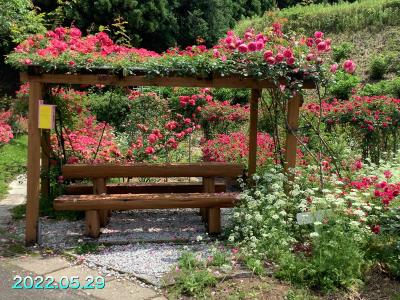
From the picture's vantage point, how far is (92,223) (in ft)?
17.7

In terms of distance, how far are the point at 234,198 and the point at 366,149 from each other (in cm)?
338

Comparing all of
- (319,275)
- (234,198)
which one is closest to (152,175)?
(234,198)

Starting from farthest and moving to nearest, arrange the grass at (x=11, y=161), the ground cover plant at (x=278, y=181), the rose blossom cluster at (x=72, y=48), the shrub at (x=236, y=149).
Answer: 1. the grass at (x=11, y=161)
2. the shrub at (x=236, y=149)
3. the rose blossom cluster at (x=72, y=48)
4. the ground cover plant at (x=278, y=181)

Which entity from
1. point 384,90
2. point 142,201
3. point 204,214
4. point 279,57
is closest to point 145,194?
point 142,201

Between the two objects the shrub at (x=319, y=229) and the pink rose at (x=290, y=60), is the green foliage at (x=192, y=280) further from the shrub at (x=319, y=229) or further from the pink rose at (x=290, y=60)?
the pink rose at (x=290, y=60)

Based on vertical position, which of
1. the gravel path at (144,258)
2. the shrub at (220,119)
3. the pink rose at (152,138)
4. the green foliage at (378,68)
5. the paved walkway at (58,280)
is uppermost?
the green foliage at (378,68)

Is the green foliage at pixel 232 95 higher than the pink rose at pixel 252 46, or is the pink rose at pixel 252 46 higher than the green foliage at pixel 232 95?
the pink rose at pixel 252 46

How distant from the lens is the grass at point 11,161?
27.3 feet

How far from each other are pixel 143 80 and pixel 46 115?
3.27ft

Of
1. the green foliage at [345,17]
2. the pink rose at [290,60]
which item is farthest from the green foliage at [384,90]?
the pink rose at [290,60]

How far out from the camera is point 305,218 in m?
4.48

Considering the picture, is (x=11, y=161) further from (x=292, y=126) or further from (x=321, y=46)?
(x=321, y=46)

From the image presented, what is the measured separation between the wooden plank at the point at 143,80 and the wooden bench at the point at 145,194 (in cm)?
110

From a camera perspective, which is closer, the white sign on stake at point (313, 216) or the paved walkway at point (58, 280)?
the paved walkway at point (58, 280)
